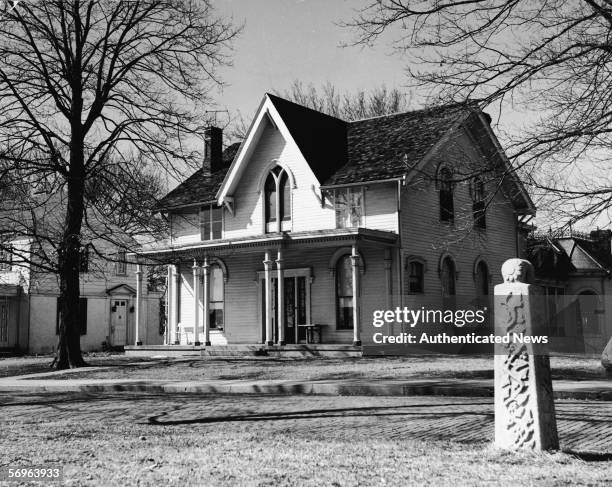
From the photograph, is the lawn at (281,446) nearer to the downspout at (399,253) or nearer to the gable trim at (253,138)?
the downspout at (399,253)

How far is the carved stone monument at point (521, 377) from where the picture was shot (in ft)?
22.2

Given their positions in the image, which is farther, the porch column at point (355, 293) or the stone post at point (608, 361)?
the porch column at point (355, 293)

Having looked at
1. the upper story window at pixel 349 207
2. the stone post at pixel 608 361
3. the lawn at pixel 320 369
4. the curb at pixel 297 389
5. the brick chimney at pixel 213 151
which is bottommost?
the curb at pixel 297 389

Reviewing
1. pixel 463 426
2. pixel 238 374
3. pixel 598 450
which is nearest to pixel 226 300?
pixel 238 374

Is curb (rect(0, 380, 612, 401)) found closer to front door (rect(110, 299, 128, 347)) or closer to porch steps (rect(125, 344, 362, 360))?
porch steps (rect(125, 344, 362, 360))

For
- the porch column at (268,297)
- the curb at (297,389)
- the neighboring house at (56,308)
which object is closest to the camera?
the curb at (297,389)

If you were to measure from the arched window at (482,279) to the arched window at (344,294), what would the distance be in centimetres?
588

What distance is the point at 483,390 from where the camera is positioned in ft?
41.3

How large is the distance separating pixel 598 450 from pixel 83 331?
36802 millimetres

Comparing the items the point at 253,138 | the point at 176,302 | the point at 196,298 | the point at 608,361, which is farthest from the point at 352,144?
the point at 608,361

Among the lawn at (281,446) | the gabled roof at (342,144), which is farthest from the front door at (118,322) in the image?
the lawn at (281,446)

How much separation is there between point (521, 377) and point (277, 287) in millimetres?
21807

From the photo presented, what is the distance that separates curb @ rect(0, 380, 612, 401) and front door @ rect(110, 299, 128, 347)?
26322 millimetres

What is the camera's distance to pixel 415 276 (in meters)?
26.7
